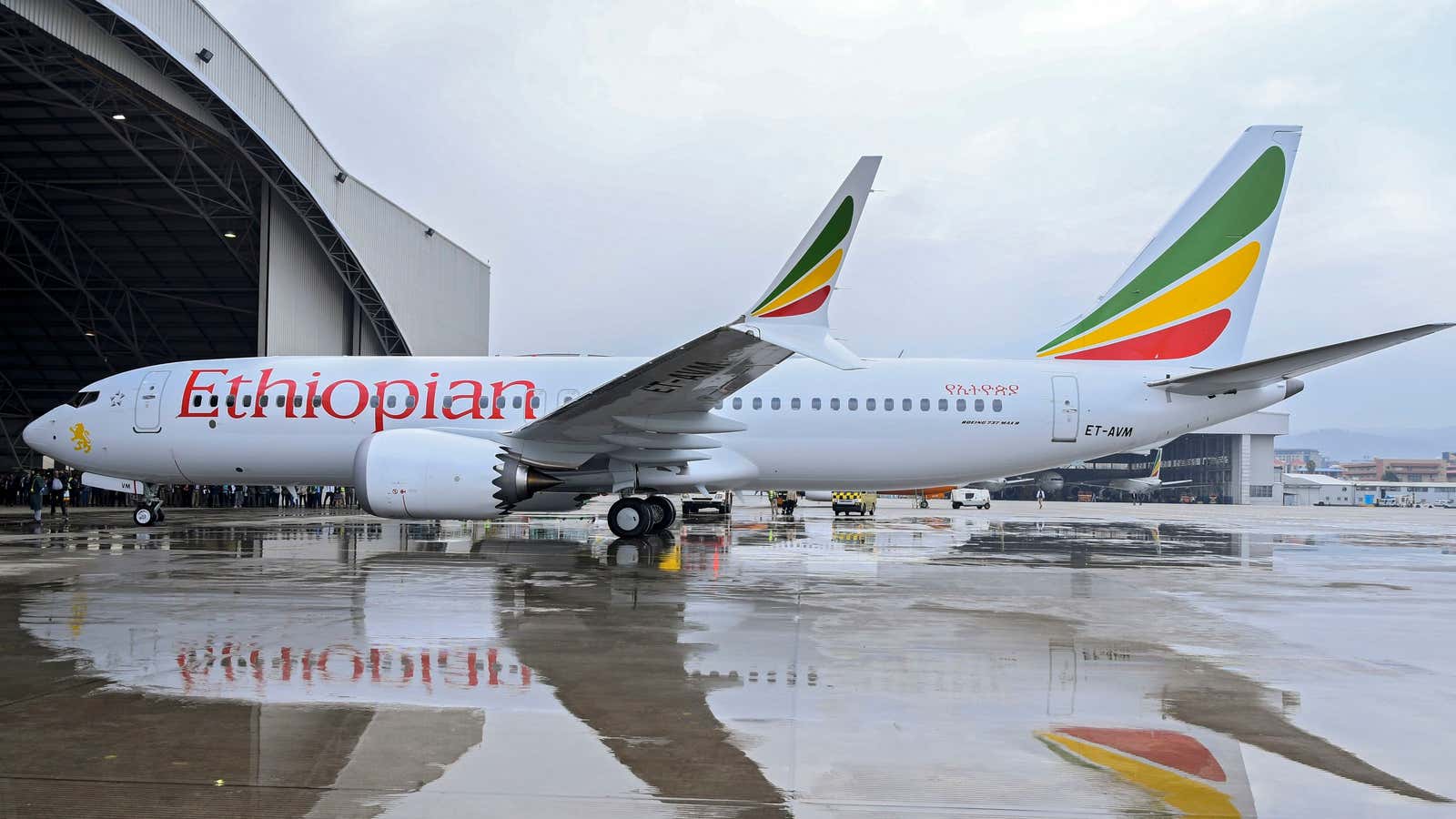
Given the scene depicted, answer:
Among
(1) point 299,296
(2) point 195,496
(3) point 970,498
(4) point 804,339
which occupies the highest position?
(1) point 299,296

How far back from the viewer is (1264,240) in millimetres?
18469

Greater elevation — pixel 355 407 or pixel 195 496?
pixel 355 407

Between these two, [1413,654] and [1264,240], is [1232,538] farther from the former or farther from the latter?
[1413,654]

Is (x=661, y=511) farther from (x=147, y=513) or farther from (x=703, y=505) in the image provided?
(x=703, y=505)

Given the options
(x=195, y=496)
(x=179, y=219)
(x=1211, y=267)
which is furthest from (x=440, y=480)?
(x=195, y=496)

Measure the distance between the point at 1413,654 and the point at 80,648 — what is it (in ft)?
31.2

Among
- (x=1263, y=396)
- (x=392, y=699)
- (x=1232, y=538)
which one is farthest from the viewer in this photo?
(x=1232, y=538)

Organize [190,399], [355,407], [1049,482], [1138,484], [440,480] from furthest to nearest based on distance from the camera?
[1138,484]
[1049,482]
[190,399]
[355,407]
[440,480]

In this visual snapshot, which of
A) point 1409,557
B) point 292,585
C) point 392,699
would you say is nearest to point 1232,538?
point 1409,557

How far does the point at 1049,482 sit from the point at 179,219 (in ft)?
228

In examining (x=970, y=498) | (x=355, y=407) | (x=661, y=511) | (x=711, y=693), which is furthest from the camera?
(x=970, y=498)

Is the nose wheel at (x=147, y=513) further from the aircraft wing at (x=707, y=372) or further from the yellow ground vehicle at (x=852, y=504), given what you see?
the yellow ground vehicle at (x=852, y=504)

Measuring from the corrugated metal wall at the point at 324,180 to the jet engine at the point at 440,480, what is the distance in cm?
1452

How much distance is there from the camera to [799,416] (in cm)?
1831
